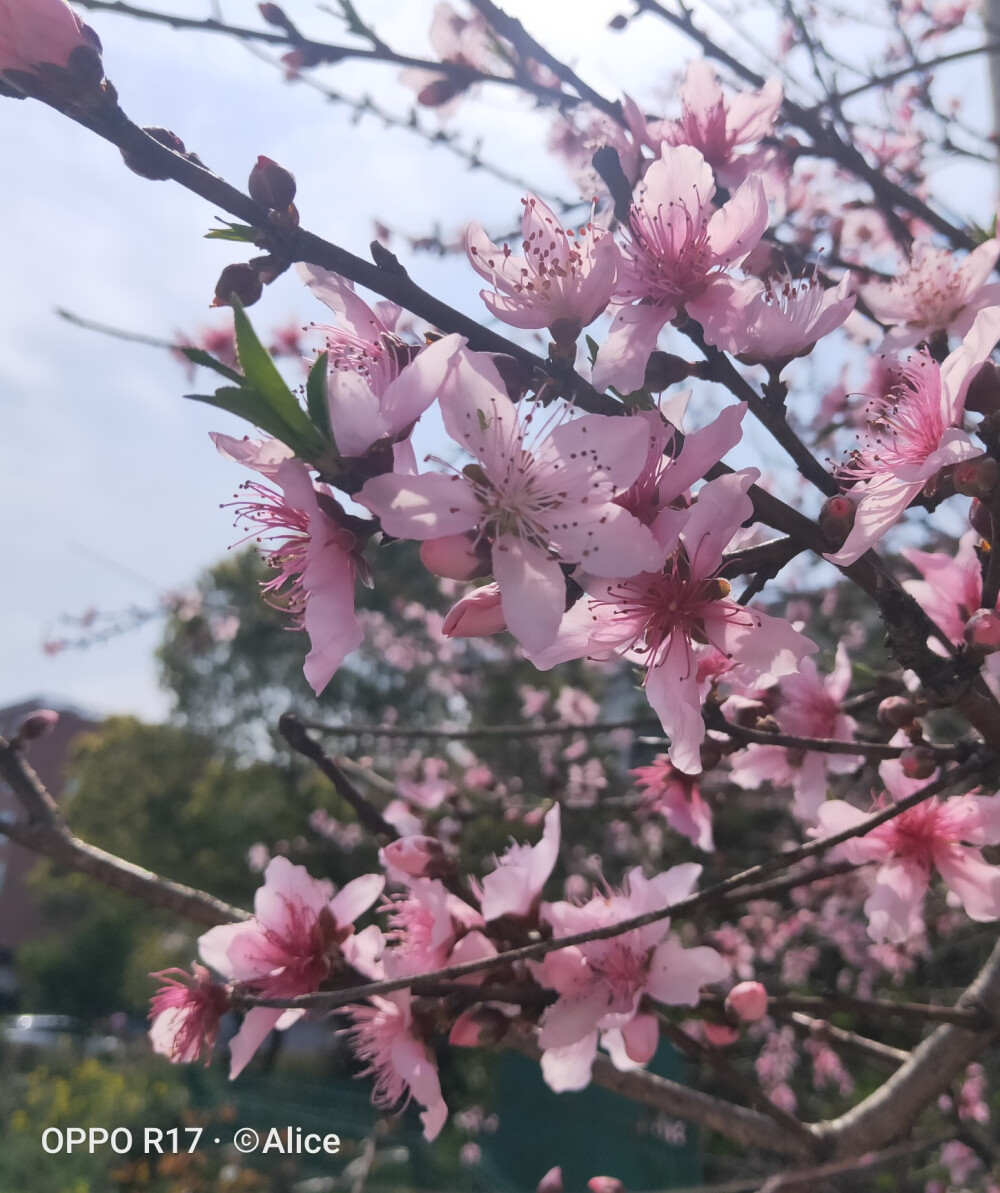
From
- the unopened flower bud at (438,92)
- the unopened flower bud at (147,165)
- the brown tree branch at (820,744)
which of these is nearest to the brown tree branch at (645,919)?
the brown tree branch at (820,744)

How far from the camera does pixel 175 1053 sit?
0.91 meters

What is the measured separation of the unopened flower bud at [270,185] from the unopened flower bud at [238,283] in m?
0.05

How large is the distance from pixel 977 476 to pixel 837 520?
0.39 feet

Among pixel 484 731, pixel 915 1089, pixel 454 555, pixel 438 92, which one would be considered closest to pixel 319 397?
pixel 454 555

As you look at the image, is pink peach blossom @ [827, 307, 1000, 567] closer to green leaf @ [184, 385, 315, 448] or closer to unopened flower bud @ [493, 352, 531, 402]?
unopened flower bud @ [493, 352, 531, 402]

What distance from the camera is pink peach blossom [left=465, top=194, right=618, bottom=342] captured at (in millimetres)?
717

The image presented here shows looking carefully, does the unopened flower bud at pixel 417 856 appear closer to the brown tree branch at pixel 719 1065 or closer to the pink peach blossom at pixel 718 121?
the brown tree branch at pixel 719 1065

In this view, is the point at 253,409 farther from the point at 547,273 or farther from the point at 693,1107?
the point at 693,1107

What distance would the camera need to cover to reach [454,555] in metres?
0.62

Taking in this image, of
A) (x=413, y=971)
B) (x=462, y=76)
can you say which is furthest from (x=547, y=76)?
(x=413, y=971)

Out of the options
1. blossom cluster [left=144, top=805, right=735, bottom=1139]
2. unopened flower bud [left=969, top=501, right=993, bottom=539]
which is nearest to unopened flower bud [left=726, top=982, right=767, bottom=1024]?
blossom cluster [left=144, top=805, right=735, bottom=1139]

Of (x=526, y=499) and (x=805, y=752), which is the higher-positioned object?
(x=526, y=499)

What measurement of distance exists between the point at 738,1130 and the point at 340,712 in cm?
1173

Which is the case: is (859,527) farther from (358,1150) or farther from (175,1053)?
(358,1150)
